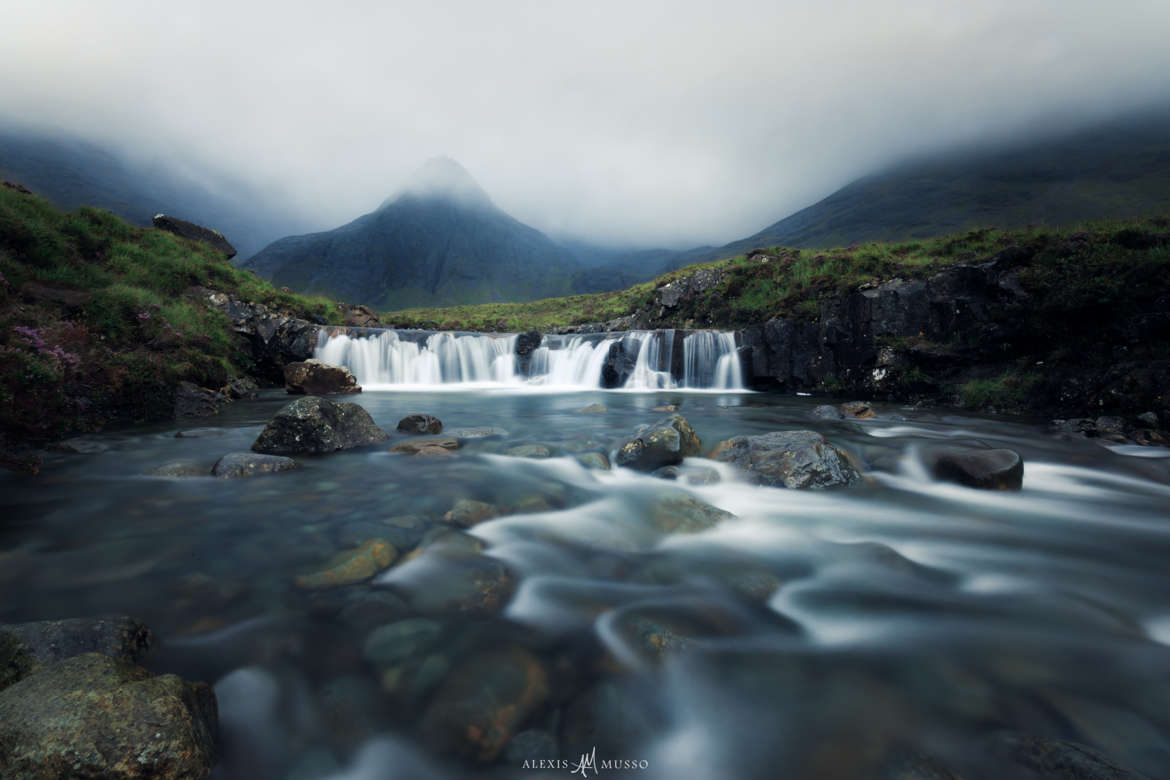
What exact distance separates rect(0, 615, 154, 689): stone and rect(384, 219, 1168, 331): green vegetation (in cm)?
1690

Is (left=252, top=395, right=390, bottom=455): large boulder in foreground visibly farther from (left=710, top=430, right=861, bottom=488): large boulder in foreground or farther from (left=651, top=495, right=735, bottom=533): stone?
(left=710, top=430, right=861, bottom=488): large boulder in foreground

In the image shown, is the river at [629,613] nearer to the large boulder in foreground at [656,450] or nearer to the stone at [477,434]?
Result: the large boulder in foreground at [656,450]

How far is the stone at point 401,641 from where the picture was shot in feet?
9.25

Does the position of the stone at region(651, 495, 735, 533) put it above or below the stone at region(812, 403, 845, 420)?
below

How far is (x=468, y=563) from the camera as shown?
13.3ft

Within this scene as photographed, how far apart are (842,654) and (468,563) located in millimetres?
3012

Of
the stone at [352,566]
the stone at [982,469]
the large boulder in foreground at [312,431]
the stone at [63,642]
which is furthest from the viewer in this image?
the large boulder in foreground at [312,431]

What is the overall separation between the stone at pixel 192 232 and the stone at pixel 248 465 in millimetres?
25437

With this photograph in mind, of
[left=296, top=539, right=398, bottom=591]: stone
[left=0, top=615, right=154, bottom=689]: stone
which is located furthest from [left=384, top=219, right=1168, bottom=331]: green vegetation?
[left=0, top=615, right=154, bottom=689]: stone

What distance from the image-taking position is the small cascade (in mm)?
18969

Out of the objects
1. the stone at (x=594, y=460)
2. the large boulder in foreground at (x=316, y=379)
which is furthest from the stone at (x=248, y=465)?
the large boulder in foreground at (x=316, y=379)

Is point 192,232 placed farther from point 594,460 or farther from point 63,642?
point 63,642

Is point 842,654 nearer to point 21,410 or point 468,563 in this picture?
point 468,563

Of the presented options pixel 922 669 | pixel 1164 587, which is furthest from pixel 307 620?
pixel 1164 587
